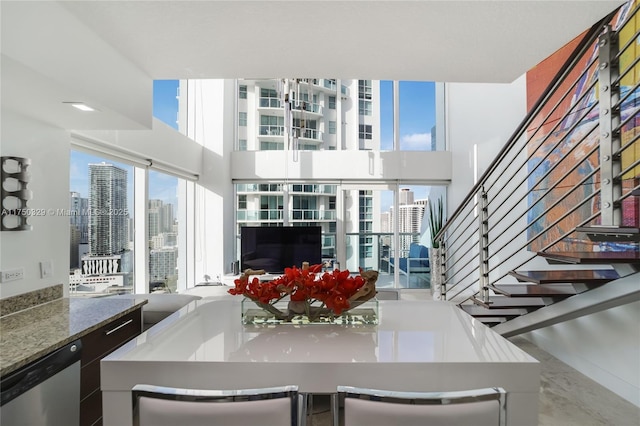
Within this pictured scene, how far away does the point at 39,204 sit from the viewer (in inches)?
87.1

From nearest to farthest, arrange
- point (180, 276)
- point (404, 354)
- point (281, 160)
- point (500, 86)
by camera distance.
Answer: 1. point (404, 354)
2. point (500, 86)
3. point (180, 276)
4. point (281, 160)

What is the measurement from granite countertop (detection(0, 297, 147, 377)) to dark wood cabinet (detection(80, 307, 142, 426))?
2.4 inches

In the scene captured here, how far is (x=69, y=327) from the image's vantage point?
5.68ft

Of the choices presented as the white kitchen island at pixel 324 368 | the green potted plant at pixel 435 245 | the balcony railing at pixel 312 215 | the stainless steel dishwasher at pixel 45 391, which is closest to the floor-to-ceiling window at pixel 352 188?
the balcony railing at pixel 312 215

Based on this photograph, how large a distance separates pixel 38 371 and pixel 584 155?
4019mm

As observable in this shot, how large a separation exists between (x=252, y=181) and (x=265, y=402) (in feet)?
18.4

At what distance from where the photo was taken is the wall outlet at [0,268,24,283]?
6.29 ft

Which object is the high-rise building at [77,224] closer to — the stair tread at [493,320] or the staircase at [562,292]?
the staircase at [562,292]

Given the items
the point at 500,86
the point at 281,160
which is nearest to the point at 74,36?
the point at 281,160

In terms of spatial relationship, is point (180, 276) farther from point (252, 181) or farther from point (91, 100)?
point (91, 100)

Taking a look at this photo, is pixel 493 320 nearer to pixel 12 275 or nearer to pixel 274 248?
pixel 274 248

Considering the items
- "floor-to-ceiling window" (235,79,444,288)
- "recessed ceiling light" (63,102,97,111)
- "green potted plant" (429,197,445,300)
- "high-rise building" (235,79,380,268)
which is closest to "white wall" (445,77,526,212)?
"green potted plant" (429,197,445,300)

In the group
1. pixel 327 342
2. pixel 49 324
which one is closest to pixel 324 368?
pixel 327 342

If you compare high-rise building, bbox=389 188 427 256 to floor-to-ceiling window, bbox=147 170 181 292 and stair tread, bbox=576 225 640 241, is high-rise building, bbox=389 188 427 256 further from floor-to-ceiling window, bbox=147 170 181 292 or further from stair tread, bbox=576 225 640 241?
stair tread, bbox=576 225 640 241
